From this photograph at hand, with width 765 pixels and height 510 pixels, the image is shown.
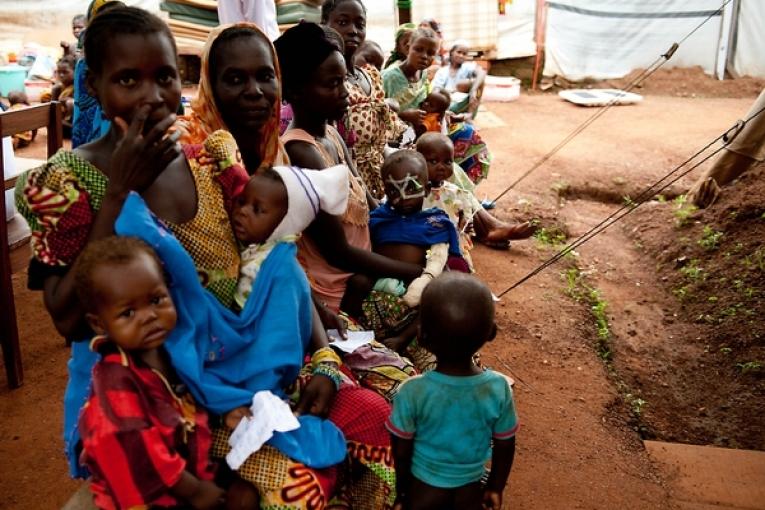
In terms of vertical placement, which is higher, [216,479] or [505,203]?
[216,479]

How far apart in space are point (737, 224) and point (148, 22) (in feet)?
16.3

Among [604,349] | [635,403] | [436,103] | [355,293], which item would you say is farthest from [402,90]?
[355,293]

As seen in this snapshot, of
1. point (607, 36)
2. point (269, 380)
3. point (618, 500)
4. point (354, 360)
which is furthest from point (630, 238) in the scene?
point (607, 36)

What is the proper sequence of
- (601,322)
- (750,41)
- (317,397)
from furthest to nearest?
1. (750,41)
2. (601,322)
3. (317,397)

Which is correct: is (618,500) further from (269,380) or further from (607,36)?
(607,36)

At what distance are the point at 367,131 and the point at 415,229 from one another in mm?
995

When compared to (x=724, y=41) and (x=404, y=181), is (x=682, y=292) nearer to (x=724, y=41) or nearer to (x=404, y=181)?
(x=404, y=181)

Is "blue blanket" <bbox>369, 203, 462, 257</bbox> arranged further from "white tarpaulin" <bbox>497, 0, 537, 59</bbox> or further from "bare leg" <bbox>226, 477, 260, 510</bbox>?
"white tarpaulin" <bbox>497, 0, 537, 59</bbox>

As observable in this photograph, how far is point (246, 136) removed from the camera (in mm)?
2287

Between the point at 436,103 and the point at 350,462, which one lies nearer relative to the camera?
the point at 350,462

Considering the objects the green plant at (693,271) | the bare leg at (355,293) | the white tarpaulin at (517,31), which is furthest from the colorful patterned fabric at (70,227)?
the white tarpaulin at (517,31)

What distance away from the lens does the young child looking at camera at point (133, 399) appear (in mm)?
1368

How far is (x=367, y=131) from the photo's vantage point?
3.46m

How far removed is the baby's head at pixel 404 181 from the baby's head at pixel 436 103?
7.59 feet
